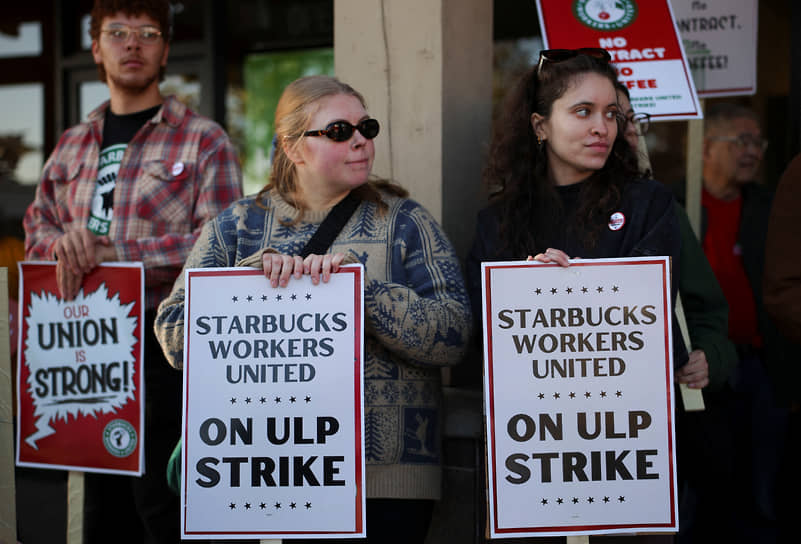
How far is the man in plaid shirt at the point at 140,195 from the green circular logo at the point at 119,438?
7.5 inches

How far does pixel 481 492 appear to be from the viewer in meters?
2.69

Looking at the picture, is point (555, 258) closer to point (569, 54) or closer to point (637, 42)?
point (569, 54)

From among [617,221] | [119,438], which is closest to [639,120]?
[617,221]

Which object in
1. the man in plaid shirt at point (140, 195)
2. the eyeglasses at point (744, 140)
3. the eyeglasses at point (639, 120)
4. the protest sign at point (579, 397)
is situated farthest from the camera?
the eyeglasses at point (744, 140)

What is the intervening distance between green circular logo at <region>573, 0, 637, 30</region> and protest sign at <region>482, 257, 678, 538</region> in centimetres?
127

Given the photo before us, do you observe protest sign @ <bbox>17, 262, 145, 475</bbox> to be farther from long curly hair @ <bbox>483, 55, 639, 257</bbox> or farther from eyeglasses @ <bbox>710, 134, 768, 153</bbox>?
eyeglasses @ <bbox>710, 134, 768, 153</bbox>

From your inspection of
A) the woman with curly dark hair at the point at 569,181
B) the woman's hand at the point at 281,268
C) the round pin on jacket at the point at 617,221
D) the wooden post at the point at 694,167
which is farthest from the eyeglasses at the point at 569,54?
the woman's hand at the point at 281,268

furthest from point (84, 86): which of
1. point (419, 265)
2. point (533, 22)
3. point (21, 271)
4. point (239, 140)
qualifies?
point (419, 265)

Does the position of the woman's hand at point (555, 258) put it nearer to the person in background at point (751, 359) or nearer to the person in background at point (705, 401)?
the person in background at point (705, 401)

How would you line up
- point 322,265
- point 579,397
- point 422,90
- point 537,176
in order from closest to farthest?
1. point 579,397
2. point 322,265
3. point 537,176
4. point 422,90

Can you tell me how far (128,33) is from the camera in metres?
3.38

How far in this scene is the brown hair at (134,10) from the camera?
3408mm

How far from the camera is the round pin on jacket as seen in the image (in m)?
2.56

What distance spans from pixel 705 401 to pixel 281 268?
1931mm
